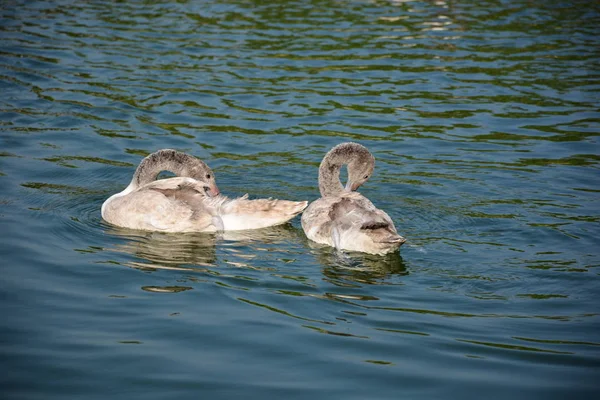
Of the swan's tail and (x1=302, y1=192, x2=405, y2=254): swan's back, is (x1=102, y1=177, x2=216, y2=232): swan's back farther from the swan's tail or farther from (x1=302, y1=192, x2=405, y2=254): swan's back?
(x1=302, y1=192, x2=405, y2=254): swan's back

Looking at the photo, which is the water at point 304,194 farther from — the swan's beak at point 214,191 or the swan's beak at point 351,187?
the swan's beak at point 214,191

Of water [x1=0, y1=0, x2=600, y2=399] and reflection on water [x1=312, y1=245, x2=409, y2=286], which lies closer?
water [x1=0, y1=0, x2=600, y2=399]

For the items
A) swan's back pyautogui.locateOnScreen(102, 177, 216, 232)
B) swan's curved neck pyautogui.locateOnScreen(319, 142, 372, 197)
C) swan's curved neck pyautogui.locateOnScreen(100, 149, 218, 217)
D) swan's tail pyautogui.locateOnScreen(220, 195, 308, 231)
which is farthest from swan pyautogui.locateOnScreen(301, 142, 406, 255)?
swan's curved neck pyautogui.locateOnScreen(100, 149, 218, 217)

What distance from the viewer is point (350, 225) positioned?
976 cm

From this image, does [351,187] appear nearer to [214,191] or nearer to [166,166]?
[214,191]

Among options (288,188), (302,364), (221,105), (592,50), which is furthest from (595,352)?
(592,50)

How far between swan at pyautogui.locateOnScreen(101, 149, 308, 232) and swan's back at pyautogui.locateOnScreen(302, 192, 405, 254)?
35 cm

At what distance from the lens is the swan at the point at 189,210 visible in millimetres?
10570

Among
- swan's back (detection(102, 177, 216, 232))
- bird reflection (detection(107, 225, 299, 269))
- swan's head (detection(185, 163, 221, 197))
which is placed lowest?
bird reflection (detection(107, 225, 299, 269))

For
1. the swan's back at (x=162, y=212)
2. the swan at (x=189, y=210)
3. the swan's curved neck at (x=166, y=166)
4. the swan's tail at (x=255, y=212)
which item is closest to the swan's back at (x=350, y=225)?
the swan's tail at (x=255, y=212)

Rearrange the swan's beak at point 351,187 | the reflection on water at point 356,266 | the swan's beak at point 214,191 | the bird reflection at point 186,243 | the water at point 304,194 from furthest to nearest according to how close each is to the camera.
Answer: the swan's beak at point 351,187 → the swan's beak at point 214,191 → the bird reflection at point 186,243 → the reflection on water at point 356,266 → the water at point 304,194

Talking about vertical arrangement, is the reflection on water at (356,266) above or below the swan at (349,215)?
below

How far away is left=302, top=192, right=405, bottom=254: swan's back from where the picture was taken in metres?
9.38

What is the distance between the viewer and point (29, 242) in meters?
9.88
